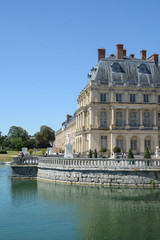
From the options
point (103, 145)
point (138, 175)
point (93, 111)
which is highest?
point (93, 111)

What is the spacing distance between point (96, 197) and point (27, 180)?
11.4m

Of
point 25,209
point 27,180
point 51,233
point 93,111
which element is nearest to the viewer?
point 51,233

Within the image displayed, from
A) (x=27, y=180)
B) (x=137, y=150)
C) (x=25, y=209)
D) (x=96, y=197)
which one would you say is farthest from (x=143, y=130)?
(x=25, y=209)

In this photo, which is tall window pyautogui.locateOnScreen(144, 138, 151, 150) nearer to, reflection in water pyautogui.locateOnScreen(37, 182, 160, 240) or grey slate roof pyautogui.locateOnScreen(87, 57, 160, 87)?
grey slate roof pyautogui.locateOnScreen(87, 57, 160, 87)

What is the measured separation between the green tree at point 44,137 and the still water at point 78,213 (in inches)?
3594

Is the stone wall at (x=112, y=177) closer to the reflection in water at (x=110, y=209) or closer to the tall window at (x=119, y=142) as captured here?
the reflection in water at (x=110, y=209)

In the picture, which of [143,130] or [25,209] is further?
[143,130]

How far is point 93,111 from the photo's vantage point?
4841 cm

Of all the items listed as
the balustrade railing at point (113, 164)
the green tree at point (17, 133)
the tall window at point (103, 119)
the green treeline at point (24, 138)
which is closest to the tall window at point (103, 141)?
the tall window at point (103, 119)

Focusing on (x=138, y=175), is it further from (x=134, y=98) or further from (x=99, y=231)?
(x=134, y=98)

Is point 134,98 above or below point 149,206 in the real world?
above

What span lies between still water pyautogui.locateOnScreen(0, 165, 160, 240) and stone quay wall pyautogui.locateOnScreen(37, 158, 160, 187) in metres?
1.01

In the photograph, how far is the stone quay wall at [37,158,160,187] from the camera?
28.2 metres

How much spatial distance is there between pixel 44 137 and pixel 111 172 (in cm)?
9485
